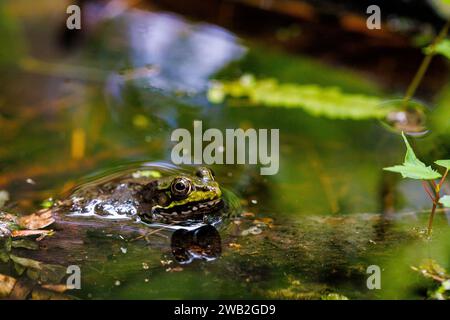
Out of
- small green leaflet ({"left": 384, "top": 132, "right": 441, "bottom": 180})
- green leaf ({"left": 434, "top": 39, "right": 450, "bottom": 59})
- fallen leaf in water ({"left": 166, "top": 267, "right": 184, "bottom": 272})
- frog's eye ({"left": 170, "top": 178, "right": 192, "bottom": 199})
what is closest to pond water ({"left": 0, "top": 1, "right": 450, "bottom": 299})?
fallen leaf in water ({"left": 166, "top": 267, "right": 184, "bottom": 272})

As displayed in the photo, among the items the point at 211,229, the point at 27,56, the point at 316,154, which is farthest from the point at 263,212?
the point at 27,56

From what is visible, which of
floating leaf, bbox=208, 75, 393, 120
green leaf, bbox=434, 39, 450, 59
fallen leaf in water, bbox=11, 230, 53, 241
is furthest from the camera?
floating leaf, bbox=208, 75, 393, 120

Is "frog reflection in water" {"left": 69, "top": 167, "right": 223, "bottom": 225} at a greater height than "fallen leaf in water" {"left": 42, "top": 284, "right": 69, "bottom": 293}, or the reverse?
"frog reflection in water" {"left": 69, "top": 167, "right": 223, "bottom": 225}

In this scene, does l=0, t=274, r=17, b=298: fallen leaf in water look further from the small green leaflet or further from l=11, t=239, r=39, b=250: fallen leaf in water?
the small green leaflet

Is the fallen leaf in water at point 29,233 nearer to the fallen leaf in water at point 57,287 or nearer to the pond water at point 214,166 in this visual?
the pond water at point 214,166

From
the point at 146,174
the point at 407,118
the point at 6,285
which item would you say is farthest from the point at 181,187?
the point at 407,118

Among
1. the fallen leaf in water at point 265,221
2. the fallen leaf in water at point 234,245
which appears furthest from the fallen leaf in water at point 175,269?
the fallen leaf in water at point 265,221

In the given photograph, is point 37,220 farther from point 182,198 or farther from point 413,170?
point 413,170

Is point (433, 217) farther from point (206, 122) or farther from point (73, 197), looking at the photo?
point (73, 197)
